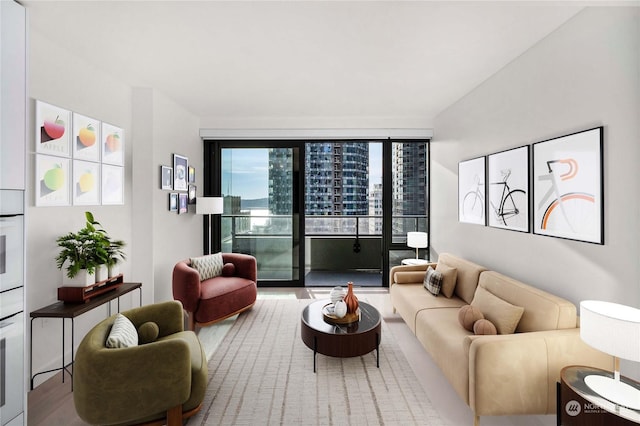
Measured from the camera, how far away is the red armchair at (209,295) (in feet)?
10.5

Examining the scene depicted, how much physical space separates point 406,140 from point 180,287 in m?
4.01

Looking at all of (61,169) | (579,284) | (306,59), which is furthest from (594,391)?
(61,169)

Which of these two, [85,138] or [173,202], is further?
[173,202]

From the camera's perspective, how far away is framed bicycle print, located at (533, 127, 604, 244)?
1.90m

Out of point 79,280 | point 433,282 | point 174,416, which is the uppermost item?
point 79,280

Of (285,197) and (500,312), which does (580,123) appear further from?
(285,197)

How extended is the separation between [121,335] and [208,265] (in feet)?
6.62

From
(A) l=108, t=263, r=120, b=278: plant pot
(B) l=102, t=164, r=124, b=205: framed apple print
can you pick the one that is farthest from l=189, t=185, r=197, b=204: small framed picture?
(A) l=108, t=263, r=120, b=278: plant pot

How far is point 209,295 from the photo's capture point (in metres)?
3.26

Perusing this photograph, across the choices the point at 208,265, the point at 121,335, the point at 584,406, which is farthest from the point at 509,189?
the point at 208,265

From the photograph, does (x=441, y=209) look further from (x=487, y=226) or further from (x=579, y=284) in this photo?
(x=579, y=284)

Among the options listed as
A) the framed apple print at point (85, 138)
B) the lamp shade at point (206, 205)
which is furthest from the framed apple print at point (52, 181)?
the lamp shade at point (206, 205)

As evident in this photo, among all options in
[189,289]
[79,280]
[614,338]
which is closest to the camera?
[614,338]

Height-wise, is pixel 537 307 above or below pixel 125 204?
below
